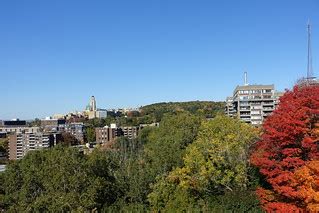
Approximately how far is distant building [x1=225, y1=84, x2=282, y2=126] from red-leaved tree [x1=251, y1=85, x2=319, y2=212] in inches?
2326

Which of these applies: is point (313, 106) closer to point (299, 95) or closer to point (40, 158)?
point (299, 95)

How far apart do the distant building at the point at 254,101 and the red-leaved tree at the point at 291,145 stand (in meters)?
59.1

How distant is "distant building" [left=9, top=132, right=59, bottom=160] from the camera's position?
112062mm

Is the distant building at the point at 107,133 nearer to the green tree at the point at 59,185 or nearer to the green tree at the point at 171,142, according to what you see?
the green tree at the point at 171,142

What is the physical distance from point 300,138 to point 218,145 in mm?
8109

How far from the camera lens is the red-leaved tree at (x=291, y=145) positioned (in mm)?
19953

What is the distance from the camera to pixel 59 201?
2352 cm

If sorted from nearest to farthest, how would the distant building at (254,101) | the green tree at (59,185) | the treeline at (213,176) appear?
the treeline at (213,176)
the green tree at (59,185)
the distant building at (254,101)

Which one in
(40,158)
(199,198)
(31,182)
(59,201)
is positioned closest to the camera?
(59,201)

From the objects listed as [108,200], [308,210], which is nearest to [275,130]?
[308,210]

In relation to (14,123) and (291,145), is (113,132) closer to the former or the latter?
(14,123)

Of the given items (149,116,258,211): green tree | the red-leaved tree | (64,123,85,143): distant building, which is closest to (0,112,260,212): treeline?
(149,116,258,211): green tree

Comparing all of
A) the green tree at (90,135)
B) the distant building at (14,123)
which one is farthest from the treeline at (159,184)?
the distant building at (14,123)

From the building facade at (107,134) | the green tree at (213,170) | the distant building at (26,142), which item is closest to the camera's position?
the green tree at (213,170)
